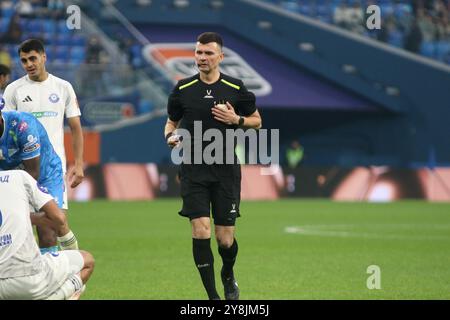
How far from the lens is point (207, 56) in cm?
1021

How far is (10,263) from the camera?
24.6ft

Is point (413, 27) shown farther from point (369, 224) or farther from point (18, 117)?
point (18, 117)

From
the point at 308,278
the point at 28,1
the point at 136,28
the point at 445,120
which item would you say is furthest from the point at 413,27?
the point at 308,278

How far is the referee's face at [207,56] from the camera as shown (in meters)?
10.2

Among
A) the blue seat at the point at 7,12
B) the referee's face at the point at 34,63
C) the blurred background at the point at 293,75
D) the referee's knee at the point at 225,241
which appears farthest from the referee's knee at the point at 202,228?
the blue seat at the point at 7,12

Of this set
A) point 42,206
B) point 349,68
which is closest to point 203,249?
point 42,206

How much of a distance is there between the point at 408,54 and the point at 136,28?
9.10 metres

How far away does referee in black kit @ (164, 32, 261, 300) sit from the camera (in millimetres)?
10211

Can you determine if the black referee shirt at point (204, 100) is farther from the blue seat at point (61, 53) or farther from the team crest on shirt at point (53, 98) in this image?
the blue seat at point (61, 53)

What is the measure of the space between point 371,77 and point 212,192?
84.5 feet

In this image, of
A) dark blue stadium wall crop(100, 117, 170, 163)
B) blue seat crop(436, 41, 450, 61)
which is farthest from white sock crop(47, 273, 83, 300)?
blue seat crop(436, 41, 450, 61)

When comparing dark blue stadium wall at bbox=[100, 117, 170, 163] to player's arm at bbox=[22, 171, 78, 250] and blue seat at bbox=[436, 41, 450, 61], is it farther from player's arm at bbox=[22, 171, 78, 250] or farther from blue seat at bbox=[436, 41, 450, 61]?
player's arm at bbox=[22, 171, 78, 250]

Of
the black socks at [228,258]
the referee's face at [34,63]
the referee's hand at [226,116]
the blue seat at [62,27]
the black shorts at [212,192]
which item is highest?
the referee's face at [34,63]

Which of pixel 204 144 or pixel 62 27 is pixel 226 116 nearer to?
pixel 204 144
